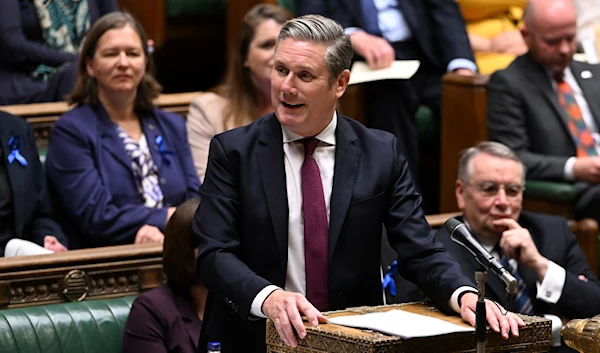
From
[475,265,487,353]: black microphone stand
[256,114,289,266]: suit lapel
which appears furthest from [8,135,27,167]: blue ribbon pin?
[475,265,487,353]: black microphone stand

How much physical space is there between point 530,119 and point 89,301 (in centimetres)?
195

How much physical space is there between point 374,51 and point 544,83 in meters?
0.67

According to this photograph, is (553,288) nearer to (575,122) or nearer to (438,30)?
(575,122)

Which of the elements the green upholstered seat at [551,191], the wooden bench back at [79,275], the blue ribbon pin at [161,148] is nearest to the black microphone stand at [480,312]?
the wooden bench back at [79,275]

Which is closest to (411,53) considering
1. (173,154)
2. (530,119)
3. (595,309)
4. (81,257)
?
(530,119)

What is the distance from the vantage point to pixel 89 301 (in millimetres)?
3277

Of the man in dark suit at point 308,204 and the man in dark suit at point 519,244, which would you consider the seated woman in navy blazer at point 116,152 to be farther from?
the man in dark suit at point 308,204

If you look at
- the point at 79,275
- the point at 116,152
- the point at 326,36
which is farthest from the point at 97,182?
the point at 326,36

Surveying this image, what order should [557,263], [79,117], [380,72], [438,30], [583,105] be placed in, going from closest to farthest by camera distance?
[557,263] → [79,117] → [380,72] → [583,105] → [438,30]

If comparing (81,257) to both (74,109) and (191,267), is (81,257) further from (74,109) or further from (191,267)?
(74,109)

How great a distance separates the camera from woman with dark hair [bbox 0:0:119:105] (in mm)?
4523

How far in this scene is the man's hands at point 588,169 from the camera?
4273 mm

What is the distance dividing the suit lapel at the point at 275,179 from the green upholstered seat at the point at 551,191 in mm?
2037

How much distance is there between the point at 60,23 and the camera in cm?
463
